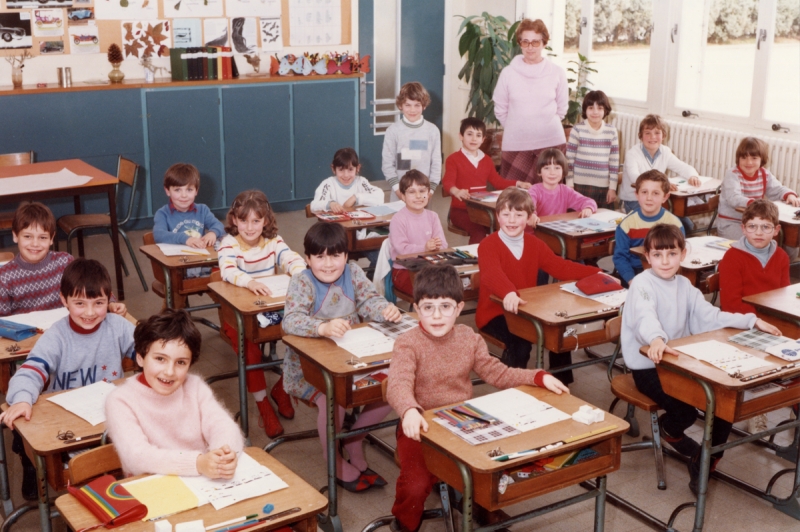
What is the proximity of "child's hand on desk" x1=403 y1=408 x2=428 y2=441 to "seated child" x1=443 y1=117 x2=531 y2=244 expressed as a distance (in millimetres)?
3457

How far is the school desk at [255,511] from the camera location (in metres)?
2.11

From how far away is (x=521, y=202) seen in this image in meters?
4.17

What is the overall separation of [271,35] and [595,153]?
3.63 m

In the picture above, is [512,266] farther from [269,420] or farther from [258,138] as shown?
[258,138]

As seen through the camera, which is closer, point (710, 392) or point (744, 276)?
point (710, 392)

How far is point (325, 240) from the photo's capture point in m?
3.44

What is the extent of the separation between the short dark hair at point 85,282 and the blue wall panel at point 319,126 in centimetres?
533

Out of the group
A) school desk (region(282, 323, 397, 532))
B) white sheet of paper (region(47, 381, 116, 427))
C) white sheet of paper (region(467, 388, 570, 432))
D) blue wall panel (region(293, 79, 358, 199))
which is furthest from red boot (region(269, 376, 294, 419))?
blue wall panel (region(293, 79, 358, 199))

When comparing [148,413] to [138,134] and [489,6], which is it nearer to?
[138,134]

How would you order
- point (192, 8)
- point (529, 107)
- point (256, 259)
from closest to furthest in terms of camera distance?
point (256, 259), point (529, 107), point (192, 8)

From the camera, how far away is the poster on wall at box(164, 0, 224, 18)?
7.93m

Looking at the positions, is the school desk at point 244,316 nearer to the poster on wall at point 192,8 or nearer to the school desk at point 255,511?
the school desk at point 255,511

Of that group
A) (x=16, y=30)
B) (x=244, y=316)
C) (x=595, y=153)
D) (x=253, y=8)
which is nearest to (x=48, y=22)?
(x=16, y=30)

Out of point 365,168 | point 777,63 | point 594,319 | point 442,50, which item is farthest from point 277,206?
point 594,319
